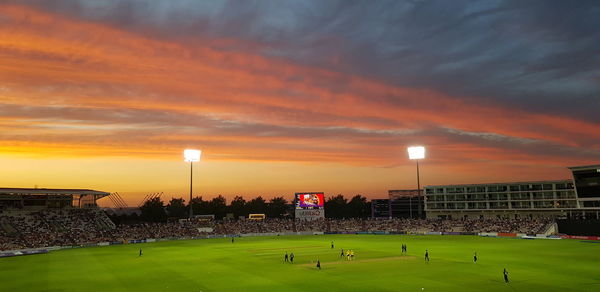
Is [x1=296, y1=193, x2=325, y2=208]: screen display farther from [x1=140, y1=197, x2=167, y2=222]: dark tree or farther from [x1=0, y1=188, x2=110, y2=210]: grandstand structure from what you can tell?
[x1=140, y1=197, x2=167, y2=222]: dark tree

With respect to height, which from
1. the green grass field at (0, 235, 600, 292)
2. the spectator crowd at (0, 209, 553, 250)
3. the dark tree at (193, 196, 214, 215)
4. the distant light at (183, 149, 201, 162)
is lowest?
the green grass field at (0, 235, 600, 292)

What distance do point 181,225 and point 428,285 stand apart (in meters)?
85.0

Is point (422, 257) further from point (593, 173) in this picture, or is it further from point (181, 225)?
point (181, 225)

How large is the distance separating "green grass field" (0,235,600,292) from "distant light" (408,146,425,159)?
29.9 m

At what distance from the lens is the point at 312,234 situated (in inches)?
4365

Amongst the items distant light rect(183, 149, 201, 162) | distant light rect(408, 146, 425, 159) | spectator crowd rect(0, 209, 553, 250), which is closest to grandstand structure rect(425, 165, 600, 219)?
spectator crowd rect(0, 209, 553, 250)

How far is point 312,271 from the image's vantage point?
44.7 meters

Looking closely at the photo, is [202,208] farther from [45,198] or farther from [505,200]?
[505,200]

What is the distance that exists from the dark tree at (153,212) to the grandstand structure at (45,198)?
57.4 meters

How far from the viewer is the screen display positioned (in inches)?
5049

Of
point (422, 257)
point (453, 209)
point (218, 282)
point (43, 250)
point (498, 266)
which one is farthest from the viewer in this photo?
point (453, 209)

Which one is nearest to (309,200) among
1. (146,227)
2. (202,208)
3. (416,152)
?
(416,152)

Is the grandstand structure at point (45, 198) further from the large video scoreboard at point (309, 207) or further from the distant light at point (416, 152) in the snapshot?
the distant light at point (416, 152)

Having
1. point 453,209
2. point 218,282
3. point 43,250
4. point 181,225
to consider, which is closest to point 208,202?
point 181,225
